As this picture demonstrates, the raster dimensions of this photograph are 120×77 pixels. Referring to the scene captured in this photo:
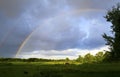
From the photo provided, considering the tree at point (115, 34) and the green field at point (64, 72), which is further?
the tree at point (115, 34)

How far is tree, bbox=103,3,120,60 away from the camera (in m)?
81.2

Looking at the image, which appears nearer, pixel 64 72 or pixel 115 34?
pixel 64 72

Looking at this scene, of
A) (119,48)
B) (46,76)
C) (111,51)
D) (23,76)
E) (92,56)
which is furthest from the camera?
(92,56)

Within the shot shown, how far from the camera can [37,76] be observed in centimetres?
3638

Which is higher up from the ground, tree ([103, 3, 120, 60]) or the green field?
tree ([103, 3, 120, 60])

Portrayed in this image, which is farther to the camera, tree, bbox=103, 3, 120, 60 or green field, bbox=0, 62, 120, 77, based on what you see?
tree, bbox=103, 3, 120, 60

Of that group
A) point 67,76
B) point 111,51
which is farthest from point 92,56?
point 67,76

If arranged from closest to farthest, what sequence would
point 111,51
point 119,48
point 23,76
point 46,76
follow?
point 46,76, point 23,76, point 119,48, point 111,51

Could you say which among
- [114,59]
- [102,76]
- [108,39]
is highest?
[108,39]

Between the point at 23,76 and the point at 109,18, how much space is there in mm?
49741

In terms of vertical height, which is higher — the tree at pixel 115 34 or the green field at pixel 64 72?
the tree at pixel 115 34

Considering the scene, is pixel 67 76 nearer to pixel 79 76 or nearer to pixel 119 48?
pixel 79 76

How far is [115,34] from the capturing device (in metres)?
82.6

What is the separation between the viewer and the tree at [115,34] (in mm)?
81188
